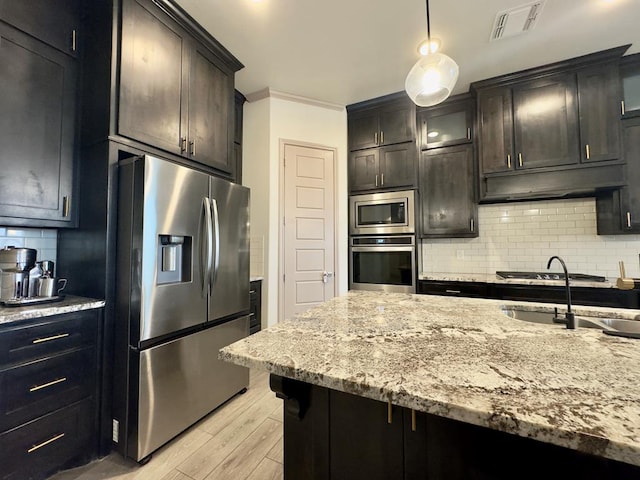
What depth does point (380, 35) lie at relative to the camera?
2256 millimetres

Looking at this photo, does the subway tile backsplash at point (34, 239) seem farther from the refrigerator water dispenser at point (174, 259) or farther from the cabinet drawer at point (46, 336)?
the refrigerator water dispenser at point (174, 259)

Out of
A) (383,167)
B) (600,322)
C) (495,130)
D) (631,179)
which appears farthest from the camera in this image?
(383,167)

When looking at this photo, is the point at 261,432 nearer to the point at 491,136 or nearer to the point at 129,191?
the point at 129,191

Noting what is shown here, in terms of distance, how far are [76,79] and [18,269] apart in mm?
1182

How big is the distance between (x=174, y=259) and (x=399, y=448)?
1513 millimetres

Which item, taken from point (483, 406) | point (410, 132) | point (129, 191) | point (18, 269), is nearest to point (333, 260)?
point (410, 132)

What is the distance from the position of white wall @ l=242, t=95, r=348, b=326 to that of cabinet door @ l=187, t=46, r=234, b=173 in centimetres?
49

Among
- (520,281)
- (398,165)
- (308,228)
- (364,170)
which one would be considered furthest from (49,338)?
(520,281)

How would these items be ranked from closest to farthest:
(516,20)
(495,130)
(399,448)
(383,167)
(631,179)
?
(399,448), (516,20), (631,179), (495,130), (383,167)

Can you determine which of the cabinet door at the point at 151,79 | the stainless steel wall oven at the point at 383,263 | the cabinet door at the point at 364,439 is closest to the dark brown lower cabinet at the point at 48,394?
the cabinet door at the point at 151,79

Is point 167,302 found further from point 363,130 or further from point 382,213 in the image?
point 363,130

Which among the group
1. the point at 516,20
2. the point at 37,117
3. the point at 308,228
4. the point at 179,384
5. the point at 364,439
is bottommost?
the point at 179,384

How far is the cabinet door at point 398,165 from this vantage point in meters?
3.17

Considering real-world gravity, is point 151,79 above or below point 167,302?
above
